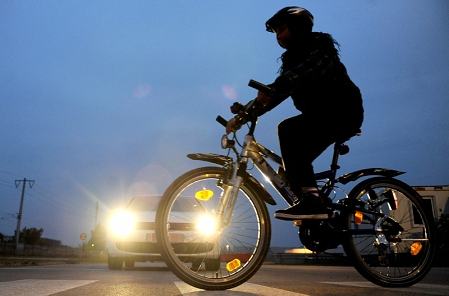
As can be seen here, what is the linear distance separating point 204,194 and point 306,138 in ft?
3.55

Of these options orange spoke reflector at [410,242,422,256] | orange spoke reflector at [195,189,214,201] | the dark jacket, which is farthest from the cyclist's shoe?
orange spoke reflector at [410,242,422,256]

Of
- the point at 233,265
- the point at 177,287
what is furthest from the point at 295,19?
the point at 177,287

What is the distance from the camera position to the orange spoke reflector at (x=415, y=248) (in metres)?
4.22

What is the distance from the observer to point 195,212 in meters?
4.02

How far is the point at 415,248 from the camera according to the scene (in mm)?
4234

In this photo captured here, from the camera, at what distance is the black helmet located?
381 cm

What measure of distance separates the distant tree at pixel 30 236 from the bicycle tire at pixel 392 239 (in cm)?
7910

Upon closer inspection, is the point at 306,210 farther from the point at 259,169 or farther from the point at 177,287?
the point at 177,287

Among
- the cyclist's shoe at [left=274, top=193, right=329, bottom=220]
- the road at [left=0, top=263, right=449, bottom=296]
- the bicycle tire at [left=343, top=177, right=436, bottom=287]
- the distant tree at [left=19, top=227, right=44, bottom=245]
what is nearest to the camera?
the road at [left=0, top=263, right=449, bottom=296]

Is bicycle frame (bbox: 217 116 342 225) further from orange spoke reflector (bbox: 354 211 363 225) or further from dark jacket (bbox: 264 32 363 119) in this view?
dark jacket (bbox: 264 32 363 119)

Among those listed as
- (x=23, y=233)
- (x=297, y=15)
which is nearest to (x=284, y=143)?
(x=297, y=15)

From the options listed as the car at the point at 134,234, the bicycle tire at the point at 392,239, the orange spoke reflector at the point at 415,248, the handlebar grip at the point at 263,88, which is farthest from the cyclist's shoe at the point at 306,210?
the car at the point at 134,234

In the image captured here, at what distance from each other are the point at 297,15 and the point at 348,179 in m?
1.68

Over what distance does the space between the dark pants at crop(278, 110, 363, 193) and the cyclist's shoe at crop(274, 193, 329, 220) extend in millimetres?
137
